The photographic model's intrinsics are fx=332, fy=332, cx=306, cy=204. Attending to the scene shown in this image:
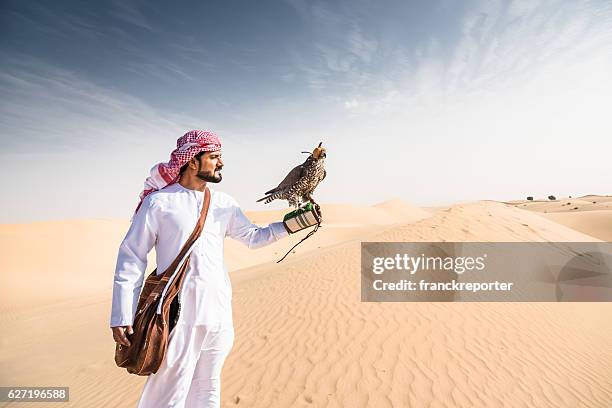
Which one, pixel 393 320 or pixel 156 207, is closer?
pixel 156 207

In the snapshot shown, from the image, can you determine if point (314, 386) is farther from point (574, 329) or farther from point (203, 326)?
point (574, 329)

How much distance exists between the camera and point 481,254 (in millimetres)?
9156

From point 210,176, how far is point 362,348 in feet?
14.0

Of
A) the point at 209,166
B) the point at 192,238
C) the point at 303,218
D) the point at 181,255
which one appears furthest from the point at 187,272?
the point at 303,218

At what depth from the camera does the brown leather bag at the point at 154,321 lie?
7.07ft

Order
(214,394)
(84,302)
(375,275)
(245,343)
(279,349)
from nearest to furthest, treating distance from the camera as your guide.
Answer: (214,394)
(279,349)
(245,343)
(375,275)
(84,302)

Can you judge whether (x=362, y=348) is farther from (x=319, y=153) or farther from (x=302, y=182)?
(x=319, y=153)

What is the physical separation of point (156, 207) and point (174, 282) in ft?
1.81

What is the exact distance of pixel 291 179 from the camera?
2.93m

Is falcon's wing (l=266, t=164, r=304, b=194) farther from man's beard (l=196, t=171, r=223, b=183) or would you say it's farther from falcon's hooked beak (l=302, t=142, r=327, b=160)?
man's beard (l=196, t=171, r=223, b=183)

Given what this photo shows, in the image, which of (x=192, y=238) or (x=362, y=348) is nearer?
(x=192, y=238)

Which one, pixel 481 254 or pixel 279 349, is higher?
pixel 481 254

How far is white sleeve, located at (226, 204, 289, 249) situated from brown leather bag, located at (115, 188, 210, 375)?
0.51 m

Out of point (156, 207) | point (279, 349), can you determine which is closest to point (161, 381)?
point (156, 207)
